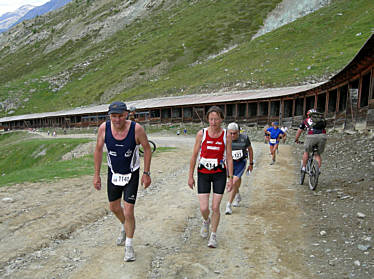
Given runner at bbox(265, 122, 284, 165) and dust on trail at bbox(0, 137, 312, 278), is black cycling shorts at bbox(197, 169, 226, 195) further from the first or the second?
runner at bbox(265, 122, 284, 165)

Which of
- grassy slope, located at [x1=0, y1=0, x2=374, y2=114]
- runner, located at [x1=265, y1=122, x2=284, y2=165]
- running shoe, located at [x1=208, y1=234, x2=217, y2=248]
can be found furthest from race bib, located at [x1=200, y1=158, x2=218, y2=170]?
grassy slope, located at [x1=0, y1=0, x2=374, y2=114]

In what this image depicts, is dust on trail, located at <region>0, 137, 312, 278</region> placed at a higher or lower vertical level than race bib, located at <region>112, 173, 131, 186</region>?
lower

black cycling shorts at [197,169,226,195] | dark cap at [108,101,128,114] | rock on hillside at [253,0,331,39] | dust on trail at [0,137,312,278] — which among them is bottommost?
dust on trail at [0,137,312,278]

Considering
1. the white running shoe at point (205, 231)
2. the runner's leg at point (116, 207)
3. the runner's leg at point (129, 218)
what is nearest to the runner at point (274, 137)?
the white running shoe at point (205, 231)

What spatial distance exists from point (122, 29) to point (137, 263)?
429 ft

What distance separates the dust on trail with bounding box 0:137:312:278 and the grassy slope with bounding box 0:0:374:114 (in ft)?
137

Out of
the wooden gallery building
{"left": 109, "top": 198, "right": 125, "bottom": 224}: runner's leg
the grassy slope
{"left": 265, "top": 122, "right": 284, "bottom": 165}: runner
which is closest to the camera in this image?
{"left": 109, "top": 198, "right": 125, "bottom": 224}: runner's leg

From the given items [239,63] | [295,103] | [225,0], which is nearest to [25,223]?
[295,103]

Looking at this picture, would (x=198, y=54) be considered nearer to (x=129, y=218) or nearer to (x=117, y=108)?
(x=117, y=108)

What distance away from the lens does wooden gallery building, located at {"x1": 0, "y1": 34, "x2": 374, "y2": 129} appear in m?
15.9

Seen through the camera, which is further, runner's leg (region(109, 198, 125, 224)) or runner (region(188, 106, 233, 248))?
runner (region(188, 106, 233, 248))

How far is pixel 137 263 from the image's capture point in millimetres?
4172

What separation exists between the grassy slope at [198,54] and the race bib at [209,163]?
142ft

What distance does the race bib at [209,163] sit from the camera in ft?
15.6
